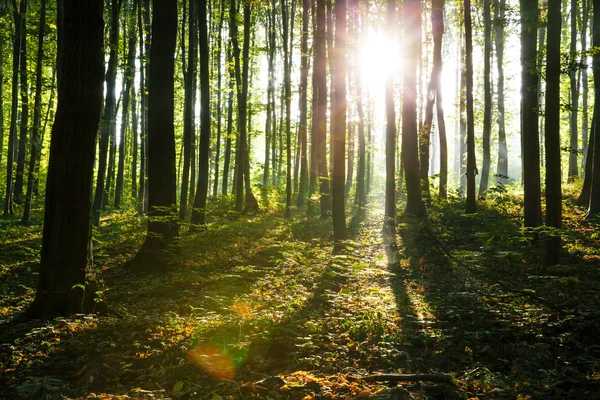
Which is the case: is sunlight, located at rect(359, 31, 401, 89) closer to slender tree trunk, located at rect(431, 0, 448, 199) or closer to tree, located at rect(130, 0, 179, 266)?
slender tree trunk, located at rect(431, 0, 448, 199)

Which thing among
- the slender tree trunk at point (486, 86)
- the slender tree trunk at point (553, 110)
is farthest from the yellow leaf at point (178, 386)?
Answer: the slender tree trunk at point (486, 86)

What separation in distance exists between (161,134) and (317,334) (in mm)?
6583

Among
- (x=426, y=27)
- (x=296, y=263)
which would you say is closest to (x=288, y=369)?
(x=296, y=263)

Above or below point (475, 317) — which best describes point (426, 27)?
above

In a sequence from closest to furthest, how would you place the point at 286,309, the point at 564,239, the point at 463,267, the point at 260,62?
the point at 286,309 < the point at 463,267 < the point at 564,239 < the point at 260,62

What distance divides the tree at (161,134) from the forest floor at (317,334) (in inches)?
30.4

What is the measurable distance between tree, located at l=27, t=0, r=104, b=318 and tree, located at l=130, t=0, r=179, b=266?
3944mm

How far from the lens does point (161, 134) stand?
1012cm

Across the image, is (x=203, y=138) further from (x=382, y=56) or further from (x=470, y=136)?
(x=470, y=136)

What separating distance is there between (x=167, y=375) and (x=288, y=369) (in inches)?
51.9

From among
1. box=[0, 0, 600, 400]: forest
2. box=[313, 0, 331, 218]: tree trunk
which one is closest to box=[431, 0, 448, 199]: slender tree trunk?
box=[0, 0, 600, 400]: forest

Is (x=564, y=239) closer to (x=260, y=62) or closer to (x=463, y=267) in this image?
(x=463, y=267)

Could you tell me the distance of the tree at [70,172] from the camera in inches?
229

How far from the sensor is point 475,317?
6141mm
